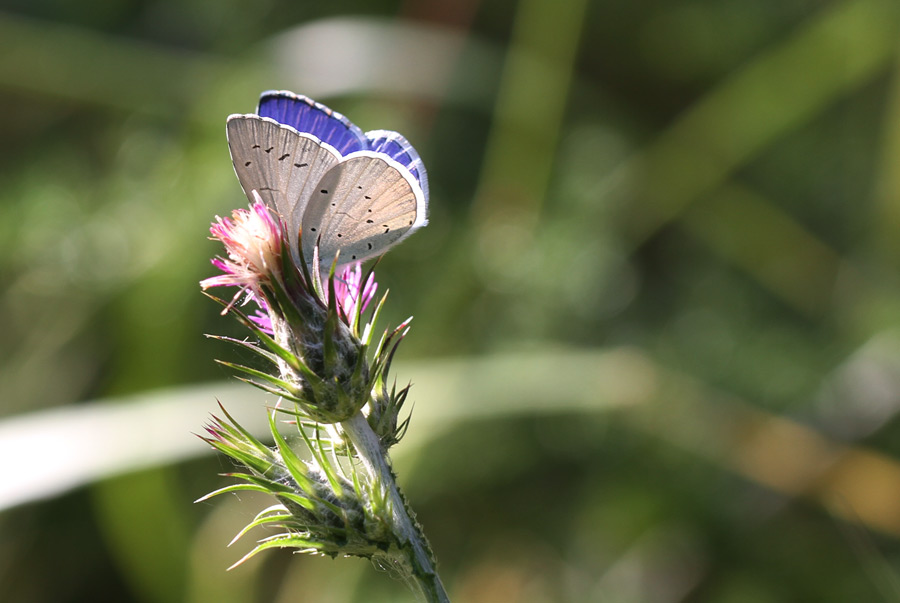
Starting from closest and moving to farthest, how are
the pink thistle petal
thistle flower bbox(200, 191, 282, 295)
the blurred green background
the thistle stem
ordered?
the thistle stem
thistle flower bbox(200, 191, 282, 295)
the pink thistle petal
the blurred green background

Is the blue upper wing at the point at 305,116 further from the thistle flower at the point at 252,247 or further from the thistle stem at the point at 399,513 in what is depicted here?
the thistle stem at the point at 399,513

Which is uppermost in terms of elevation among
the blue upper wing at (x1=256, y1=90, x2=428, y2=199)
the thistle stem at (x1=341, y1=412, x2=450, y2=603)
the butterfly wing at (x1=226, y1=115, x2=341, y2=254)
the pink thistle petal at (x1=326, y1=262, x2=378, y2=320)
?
the blue upper wing at (x1=256, y1=90, x2=428, y2=199)

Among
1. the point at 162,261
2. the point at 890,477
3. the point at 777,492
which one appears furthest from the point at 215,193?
the point at 890,477

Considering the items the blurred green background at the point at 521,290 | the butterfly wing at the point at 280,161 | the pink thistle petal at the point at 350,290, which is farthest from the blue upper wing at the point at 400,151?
the blurred green background at the point at 521,290

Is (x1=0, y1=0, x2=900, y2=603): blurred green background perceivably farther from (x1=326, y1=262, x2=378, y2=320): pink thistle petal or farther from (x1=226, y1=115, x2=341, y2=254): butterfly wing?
(x1=226, y1=115, x2=341, y2=254): butterfly wing

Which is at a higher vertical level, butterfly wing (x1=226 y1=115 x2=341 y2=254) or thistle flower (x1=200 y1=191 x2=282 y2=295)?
butterfly wing (x1=226 y1=115 x2=341 y2=254)

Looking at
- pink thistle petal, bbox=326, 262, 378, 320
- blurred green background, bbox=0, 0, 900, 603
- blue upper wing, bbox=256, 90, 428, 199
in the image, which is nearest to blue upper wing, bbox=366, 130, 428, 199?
blue upper wing, bbox=256, 90, 428, 199

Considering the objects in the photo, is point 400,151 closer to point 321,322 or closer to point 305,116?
point 305,116
